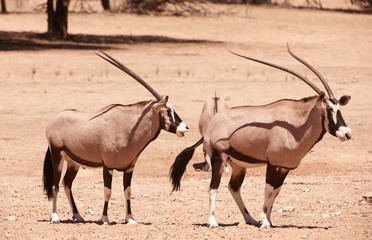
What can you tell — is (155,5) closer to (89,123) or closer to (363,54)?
(363,54)

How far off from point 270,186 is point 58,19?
22.9 meters

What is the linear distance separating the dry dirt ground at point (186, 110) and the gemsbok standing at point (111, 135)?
572 millimetres

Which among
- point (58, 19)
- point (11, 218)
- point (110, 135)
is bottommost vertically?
point (58, 19)

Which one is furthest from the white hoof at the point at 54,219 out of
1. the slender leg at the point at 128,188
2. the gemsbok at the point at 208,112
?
the gemsbok at the point at 208,112

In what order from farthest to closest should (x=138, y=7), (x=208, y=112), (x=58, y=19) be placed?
(x=138, y=7)
(x=58, y=19)
(x=208, y=112)

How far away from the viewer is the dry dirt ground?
8461mm

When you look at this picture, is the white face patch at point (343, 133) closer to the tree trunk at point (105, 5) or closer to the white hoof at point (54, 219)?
the white hoof at point (54, 219)

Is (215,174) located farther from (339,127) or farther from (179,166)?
(339,127)

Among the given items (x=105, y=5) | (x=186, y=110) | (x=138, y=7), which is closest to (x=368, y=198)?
(x=186, y=110)

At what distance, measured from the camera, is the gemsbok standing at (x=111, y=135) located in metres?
8.12

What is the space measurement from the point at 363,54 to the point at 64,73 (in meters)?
10.9

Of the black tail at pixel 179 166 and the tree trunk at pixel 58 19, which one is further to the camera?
the tree trunk at pixel 58 19

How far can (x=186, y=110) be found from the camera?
17.1 metres

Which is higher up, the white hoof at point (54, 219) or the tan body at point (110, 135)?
the tan body at point (110, 135)
